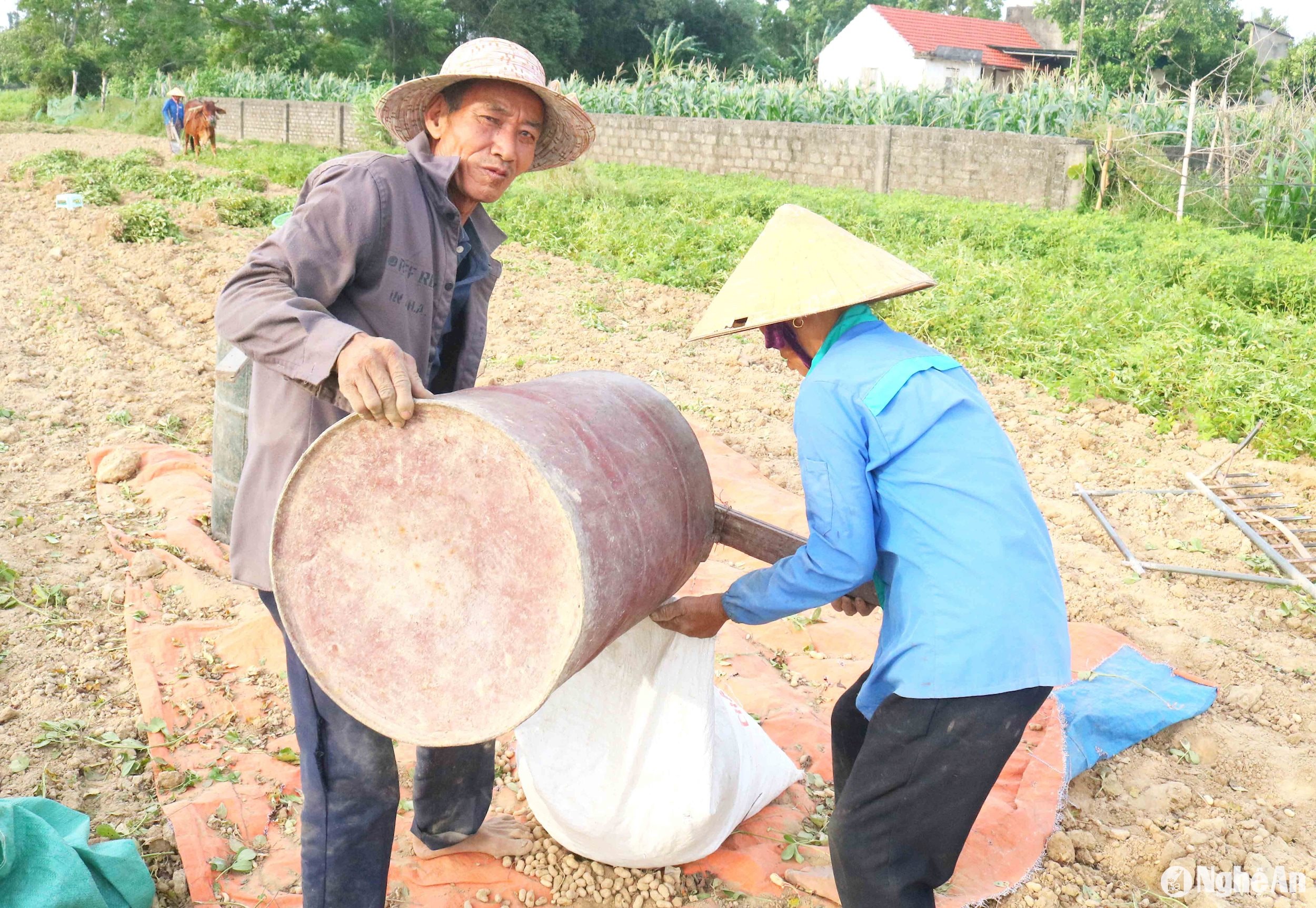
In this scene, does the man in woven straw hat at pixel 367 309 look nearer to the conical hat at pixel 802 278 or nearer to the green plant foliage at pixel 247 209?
the conical hat at pixel 802 278

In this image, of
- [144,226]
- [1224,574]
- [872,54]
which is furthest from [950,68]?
[1224,574]

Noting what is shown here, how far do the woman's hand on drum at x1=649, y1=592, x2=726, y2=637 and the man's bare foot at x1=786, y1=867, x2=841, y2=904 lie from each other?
2.51ft

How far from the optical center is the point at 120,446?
16.7ft

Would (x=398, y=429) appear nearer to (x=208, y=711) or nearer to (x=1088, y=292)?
(x=208, y=711)

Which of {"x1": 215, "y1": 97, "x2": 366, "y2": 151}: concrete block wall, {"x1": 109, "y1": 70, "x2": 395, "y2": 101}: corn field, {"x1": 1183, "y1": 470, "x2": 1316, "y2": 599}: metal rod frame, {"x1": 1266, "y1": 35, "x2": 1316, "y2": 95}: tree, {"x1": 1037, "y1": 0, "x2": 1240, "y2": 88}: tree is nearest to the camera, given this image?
{"x1": 1183, "y1": 470, "x2": 1316, "y2": 599}: metal rod frame

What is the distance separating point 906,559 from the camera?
6.26 feet

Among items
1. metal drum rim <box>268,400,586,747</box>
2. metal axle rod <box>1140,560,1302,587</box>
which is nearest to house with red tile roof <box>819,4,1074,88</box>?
metal axle rod <box>1140,560,1302,587</box>

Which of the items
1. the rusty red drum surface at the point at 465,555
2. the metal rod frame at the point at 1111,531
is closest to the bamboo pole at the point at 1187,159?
the metal rod frame at the point at 1111,531

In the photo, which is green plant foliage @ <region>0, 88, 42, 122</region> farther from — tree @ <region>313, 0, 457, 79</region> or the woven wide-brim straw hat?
the woven wide-brim straw hat

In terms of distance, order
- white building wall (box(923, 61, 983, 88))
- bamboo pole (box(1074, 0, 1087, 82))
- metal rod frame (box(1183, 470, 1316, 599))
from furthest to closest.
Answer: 1. white building wall (box(923, 61, 983, 88))
2. bamboo pole (box(1074, 0, 1087, 82))
3. metal rod frame (box(1183, 470, 1316, 599))

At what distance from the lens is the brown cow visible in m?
18.0

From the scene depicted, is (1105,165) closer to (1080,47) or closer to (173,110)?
(1080,47)

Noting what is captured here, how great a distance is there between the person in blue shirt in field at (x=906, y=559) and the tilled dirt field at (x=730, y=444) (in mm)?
775

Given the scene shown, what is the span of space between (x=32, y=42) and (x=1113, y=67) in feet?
118
